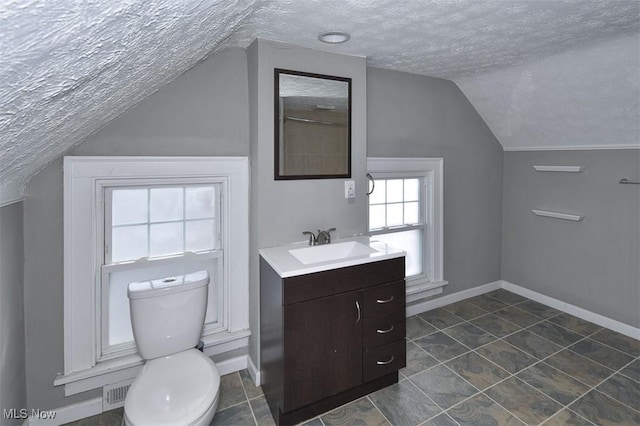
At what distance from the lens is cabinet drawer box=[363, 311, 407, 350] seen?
6.88 ft

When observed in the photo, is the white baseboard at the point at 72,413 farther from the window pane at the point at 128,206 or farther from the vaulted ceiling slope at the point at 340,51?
the vaulted ceiling slope at the point at 340,51

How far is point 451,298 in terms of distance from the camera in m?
3.48

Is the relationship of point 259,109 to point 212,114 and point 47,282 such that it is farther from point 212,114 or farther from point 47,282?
point 47,282

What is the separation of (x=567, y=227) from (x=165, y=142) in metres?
3.52

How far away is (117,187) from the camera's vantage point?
6.73 feet

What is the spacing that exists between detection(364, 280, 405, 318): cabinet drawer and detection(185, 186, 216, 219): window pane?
116 centimetres

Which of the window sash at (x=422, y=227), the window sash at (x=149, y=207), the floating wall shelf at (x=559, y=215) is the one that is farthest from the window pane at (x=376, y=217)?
the floating wall shelf at (x=559, y=215)

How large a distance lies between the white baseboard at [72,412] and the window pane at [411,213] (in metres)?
2.63

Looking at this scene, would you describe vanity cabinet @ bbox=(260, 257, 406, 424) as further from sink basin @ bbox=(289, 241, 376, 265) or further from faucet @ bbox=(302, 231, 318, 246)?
faucet @ bbox=(302, 231, 318, 246)

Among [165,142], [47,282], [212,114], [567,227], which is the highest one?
[212,114]

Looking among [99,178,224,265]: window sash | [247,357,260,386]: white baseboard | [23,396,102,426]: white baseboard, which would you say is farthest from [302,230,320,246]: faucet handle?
[23,396,102,426]: white baseboard

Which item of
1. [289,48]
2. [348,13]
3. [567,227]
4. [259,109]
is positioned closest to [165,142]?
[259,109]

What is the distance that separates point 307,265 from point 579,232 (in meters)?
2.77

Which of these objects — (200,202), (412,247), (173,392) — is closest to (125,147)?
(200,202)
